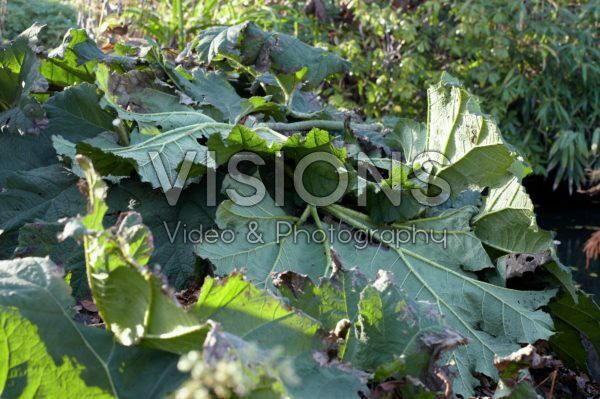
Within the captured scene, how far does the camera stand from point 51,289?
3.01 ft

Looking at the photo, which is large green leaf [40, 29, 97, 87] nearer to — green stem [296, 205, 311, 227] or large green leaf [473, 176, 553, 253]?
green stem [296, 205, 311, 227]

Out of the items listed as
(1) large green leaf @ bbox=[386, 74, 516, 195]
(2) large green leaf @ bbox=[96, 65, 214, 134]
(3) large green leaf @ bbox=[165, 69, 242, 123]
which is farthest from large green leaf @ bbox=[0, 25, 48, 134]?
(1) large green leaf @ bbox=[386, 74, 516, 195]

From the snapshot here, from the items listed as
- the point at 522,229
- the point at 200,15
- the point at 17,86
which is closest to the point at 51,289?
the point at 17,86

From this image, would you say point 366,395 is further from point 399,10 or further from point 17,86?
point 399,10

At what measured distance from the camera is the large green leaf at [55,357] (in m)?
0.91

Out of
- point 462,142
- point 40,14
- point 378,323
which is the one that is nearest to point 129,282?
point 378,323

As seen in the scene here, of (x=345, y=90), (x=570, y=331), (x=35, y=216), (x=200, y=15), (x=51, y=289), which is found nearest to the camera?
(x=51, y=289)

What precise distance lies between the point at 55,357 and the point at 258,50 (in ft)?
3.91

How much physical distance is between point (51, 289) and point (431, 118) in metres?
1.07

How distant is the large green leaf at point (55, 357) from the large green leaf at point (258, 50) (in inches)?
42.6

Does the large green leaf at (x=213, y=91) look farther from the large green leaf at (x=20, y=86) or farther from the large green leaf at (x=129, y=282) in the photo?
the large green leaf at (x=129, y=282)


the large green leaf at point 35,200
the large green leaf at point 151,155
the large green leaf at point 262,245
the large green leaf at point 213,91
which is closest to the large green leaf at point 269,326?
the large green leaf at point 262,245

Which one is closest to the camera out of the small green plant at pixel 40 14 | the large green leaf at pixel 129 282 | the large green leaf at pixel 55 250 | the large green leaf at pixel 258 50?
the large green leaf at pixel 129 282

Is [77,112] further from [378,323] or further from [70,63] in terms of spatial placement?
[378,323]
